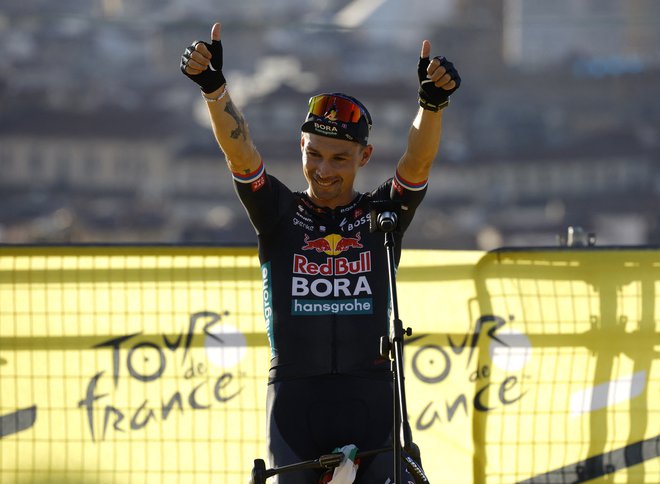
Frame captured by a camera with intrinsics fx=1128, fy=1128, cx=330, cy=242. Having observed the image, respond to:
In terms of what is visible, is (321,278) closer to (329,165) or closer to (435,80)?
(329,165)

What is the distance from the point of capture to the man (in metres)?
4.79

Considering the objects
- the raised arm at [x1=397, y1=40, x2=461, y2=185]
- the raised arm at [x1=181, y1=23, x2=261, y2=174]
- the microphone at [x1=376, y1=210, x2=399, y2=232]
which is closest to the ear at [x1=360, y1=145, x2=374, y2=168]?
the raised arm at [x1=397, y1=40, x2=461, y2=185]

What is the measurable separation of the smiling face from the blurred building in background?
73.0 meters

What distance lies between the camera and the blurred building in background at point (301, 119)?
97562mm

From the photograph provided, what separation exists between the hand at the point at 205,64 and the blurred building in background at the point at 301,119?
7301cm

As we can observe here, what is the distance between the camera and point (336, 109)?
16.4ft

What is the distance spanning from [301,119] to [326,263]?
104 meters

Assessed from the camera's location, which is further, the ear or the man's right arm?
the ear

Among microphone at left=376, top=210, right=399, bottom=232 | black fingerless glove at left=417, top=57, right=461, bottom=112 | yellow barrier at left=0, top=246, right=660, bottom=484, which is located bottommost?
yellow barrier at left=0, top=246, right=660, bottom=484

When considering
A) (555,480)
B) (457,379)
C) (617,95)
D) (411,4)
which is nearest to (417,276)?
(457,379)

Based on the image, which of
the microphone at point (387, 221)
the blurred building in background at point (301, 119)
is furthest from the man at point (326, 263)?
the blurred building in background at point (301, 119)

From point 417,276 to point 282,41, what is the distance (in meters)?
137

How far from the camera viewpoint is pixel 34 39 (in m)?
134

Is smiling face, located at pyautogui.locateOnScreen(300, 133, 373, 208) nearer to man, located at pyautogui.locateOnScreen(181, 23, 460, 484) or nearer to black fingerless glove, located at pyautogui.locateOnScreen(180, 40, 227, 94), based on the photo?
man, located at pyautogui.locateOnScreen(181, 23, 460, 484)
